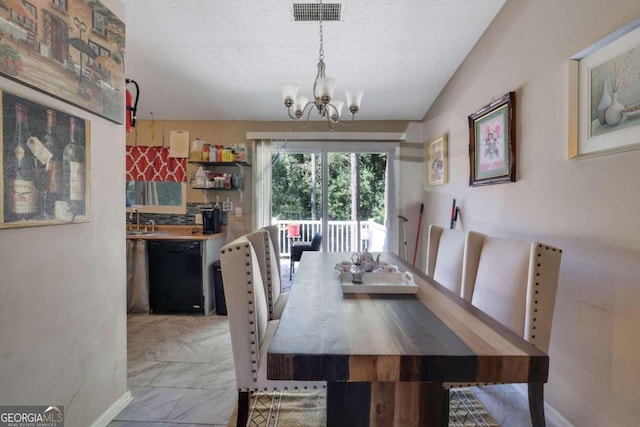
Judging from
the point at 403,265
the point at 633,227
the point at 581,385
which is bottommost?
the point at 581,385

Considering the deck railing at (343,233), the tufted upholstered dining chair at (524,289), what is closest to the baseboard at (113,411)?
the tufted upholstered dining chair at (524,289)

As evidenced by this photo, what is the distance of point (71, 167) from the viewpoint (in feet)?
4.67

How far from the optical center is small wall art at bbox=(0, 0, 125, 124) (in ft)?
3.75

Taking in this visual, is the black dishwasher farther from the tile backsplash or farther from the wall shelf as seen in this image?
the wall shelf

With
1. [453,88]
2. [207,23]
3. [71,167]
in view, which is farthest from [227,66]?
[453,88]

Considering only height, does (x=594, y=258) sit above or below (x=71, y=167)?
below

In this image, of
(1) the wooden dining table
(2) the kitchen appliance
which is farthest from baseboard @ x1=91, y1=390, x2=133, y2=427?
(2) the kitchen appliance

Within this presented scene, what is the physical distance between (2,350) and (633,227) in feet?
8.35

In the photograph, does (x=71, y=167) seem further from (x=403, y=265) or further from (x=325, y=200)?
(x=325, y=200)

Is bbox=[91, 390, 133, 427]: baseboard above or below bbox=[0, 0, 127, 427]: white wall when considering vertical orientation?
below

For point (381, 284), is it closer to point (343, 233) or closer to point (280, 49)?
point (280, 49)

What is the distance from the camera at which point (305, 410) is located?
1810mm

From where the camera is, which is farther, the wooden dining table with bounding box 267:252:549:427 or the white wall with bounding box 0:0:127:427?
the white wall with bounding box 0:0:127:427

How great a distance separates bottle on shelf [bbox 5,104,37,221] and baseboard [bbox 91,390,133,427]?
3.77 ft
